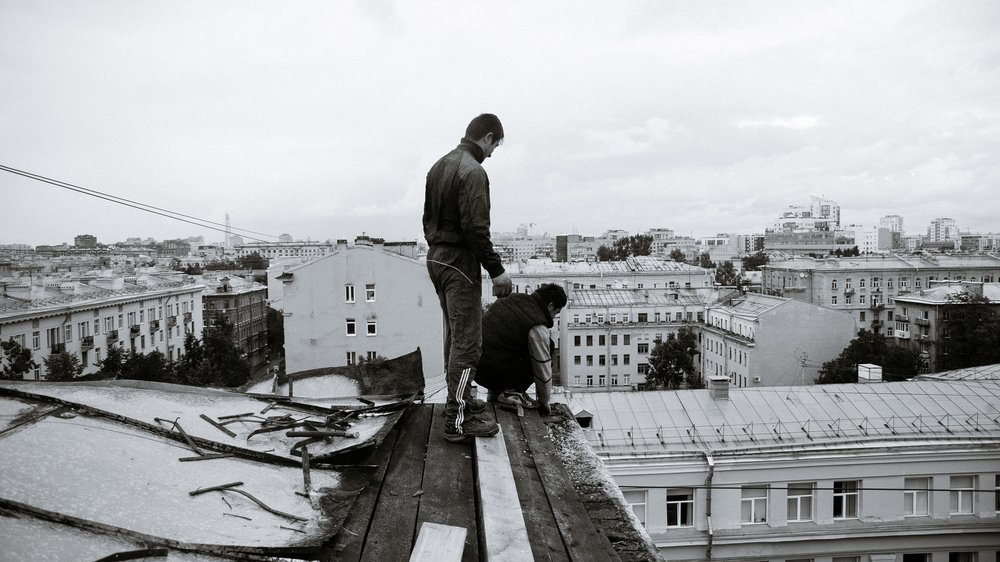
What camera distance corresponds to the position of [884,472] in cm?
1392

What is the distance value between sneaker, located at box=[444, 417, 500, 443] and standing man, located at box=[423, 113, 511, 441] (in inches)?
1.6

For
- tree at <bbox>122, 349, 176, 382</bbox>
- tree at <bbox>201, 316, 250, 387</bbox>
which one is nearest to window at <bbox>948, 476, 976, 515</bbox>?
tree at <bbox>122, 349, 176, 382</bbox>

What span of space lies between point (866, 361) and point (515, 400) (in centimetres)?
3907

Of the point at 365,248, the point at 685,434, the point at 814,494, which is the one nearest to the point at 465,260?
the point at 685,434

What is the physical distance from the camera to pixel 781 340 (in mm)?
39969

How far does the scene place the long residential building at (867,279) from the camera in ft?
179

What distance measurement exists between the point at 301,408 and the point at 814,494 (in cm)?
Result: 1287

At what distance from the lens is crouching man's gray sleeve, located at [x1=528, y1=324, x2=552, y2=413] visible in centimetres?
489

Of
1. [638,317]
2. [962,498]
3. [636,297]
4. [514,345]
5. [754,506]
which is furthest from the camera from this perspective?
[636,297]

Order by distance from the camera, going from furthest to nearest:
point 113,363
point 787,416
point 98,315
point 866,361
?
point 866,361, point 98,315, point 113,363, point 787,416

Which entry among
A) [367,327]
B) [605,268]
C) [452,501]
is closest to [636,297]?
[605,268]

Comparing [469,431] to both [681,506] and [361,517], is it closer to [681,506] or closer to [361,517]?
[361,517]

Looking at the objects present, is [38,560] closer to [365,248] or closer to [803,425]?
[803,425]

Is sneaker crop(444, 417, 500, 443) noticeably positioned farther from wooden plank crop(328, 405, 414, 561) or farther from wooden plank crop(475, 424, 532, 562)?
wooden plank crop(328, 405, 414, 561)
